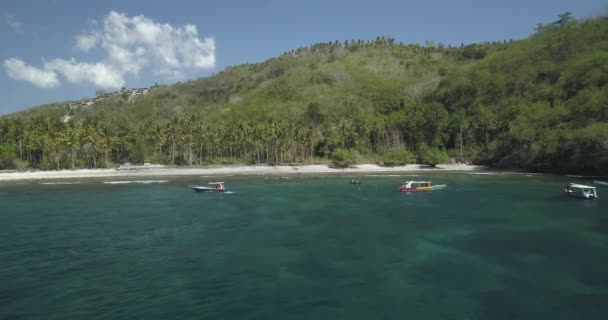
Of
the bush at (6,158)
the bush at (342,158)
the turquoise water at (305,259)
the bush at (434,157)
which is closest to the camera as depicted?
the turquoise water at (305,259)

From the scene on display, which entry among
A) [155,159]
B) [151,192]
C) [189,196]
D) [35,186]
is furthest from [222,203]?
[155,159]

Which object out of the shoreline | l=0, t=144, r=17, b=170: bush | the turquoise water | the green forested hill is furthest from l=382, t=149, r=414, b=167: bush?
l=0, t=144, r=17, b=170: bush

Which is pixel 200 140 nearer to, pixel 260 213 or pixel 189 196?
pixel 189 196

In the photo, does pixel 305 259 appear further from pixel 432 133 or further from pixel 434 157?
pixel 432 133

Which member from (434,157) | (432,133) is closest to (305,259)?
(434,157)

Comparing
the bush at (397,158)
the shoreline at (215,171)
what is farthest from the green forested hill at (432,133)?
the shoreline at (215,171)

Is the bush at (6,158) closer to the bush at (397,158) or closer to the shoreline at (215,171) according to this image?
the shoreline at (215,171)

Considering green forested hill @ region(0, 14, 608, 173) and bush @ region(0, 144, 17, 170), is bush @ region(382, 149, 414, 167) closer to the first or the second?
green forested hill @ region(0, 14, 608, 173)
